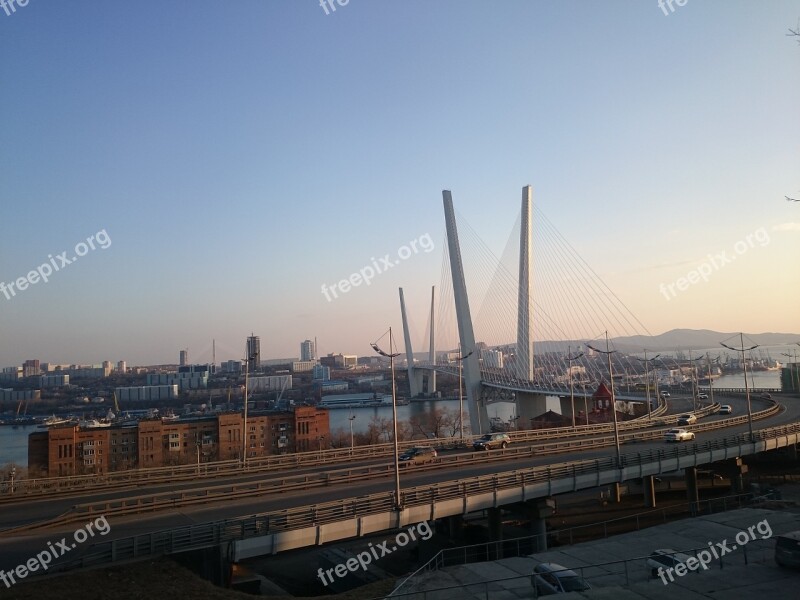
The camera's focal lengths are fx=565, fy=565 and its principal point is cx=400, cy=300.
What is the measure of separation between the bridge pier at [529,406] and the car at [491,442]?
23981mm

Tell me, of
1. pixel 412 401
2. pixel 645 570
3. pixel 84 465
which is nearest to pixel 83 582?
pixel 645 570

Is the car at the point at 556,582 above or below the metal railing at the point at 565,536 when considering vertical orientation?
above

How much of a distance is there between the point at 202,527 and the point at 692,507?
1882 cm

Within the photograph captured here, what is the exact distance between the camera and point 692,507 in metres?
22.0

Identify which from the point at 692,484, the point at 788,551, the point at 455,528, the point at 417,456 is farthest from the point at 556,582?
the point at 692,484

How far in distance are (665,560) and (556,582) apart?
306 cm

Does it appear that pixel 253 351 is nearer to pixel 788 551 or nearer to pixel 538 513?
pixel 538 513

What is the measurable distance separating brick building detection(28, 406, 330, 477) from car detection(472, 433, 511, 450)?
29.5 meters

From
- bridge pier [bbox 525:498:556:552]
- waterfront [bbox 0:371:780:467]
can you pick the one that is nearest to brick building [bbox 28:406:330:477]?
waterfront [bbox 0:371:780:467]

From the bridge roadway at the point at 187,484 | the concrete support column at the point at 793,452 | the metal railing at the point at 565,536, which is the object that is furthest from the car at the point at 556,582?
the concrete support column at the point at 793,452

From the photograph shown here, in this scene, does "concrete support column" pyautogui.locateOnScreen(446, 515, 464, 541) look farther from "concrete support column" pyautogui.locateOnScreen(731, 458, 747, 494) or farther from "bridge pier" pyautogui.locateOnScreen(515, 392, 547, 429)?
"bridge pier" pyautogui.locateOnScreen(515, 392, 547, 429)

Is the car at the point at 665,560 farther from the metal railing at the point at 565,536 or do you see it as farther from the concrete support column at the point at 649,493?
the concrete support column at the point at 649,493

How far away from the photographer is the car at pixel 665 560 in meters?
12.2

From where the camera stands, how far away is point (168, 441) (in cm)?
6022
